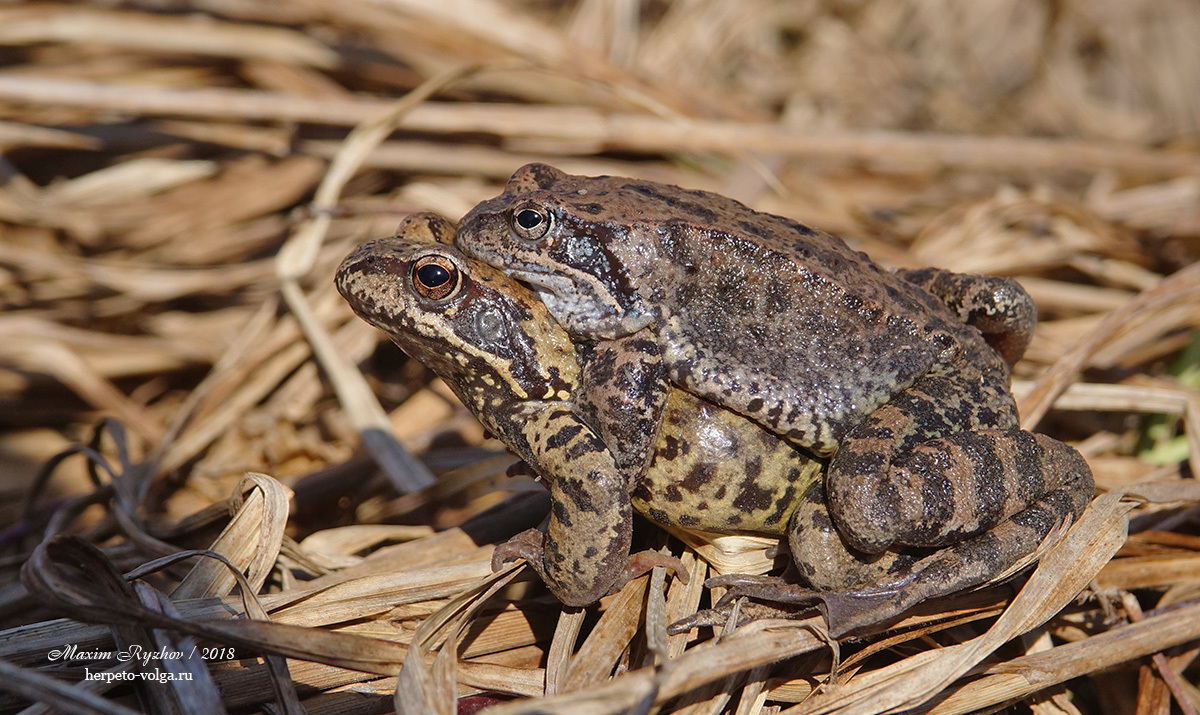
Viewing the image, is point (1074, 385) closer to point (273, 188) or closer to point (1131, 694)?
point (1131, 694)

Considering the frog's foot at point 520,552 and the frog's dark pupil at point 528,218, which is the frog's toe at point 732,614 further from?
the frog's dark pupil at point 528,218

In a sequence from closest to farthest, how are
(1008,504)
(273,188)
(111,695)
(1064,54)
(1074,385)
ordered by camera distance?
1. (111,695)
2. (1008,504)
3. (1074,385)
4. (273,188)
5. (1064,54)

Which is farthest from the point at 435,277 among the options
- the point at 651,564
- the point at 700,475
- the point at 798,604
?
the point at 798,604

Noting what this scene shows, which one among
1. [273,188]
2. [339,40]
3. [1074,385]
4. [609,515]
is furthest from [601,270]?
[339,40]

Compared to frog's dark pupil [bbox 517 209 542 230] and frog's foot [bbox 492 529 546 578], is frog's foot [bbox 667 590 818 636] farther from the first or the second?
frog's dark pupil [bbox 517 209 542 230]

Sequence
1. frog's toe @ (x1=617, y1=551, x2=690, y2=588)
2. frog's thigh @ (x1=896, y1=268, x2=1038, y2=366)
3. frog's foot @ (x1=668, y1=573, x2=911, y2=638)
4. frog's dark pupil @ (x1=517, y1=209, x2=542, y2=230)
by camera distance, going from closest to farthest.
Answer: frog's foot @ (x1=668, y1=573, x2=911, y2=638), frog's dark pupil @ (x1=517, y1=209, x2=542, y2=230), frog's toe @ (x1=617, y1=551, x2=690, y2=588), frog's thigh @ (x1=896, y1=268, x2=1038, y2=366)

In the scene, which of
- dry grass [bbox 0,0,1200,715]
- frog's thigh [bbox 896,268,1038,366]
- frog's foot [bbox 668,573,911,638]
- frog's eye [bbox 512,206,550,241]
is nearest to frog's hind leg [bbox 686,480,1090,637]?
frog's foot [bbox 668,573,911,638]

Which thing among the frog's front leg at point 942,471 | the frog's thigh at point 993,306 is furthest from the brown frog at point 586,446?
the frog's thigh at point 993,306
